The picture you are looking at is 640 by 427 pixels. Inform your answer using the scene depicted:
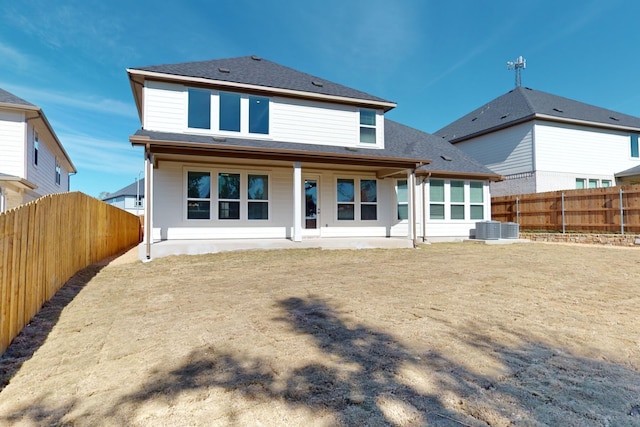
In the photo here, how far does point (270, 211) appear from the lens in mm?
11016

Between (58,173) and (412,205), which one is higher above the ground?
(58,173)

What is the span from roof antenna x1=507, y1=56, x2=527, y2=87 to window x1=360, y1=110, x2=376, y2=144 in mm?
15211

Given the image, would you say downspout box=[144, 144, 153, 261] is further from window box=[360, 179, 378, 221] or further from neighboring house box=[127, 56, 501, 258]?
window box=[360, 179, 378, 221]

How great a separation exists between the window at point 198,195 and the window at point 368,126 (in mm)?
6034

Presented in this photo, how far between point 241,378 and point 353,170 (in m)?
10.2

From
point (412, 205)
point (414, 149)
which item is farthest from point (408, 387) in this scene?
point (414, 149)

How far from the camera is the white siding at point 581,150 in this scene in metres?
16.7

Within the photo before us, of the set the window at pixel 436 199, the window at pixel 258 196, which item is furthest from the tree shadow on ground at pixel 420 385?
the window at pixel 436 199

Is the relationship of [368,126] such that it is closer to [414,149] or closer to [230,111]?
[414,149]

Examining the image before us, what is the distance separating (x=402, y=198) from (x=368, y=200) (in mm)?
1437

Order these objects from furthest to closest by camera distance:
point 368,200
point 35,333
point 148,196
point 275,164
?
point 368,200
point 275,164
point 148,196
point 35,333

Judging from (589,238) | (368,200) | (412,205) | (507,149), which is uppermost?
(507,149)

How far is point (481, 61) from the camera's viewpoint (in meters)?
19.3

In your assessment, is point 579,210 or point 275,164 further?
point 579,210
